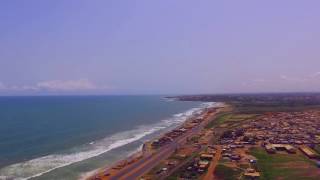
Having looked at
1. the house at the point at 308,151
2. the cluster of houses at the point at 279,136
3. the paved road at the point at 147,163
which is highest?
the cluster of houses at the point at 279,136

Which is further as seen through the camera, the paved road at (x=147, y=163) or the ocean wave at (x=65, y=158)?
the ocean wave at (x=65, y=158)

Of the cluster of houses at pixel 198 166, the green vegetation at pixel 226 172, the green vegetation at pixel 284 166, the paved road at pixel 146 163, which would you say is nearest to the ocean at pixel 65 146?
the paved road at pixel 146 163

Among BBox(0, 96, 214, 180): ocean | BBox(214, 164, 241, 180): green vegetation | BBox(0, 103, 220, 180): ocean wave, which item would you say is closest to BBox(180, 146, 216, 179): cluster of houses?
BBox(214, 164, 241, 180): green vegetation

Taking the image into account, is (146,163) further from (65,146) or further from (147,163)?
(65,146)

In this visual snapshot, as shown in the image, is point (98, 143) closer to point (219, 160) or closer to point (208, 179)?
point (219, 160)

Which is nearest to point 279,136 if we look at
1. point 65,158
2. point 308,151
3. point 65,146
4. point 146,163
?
point 308,151

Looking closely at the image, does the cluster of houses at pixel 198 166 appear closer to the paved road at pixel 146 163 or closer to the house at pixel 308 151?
the paved road at pixel 146 163

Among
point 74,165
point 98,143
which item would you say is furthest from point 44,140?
point 74,165
